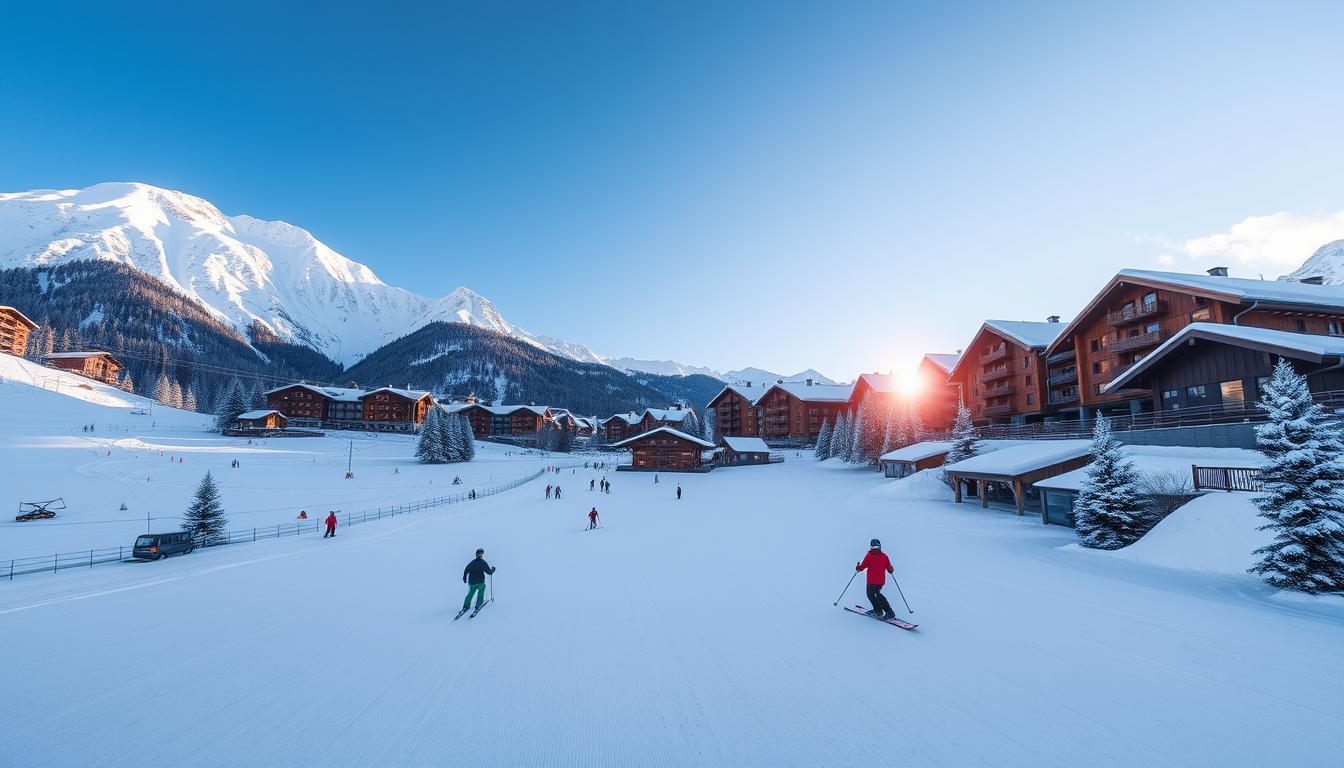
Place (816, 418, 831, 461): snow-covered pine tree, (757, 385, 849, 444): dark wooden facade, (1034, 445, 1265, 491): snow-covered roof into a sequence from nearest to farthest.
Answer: (1034, 445, 1265, 491): snow-covered roof → (816, 418, 831, 461): snow-covered pine tree → (757, 385, 849, 444): dark wooden facade

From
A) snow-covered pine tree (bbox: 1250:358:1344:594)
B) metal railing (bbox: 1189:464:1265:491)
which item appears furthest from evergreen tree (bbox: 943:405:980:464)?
snow-covered pine tree (bbox: 1250:358:1344:594)

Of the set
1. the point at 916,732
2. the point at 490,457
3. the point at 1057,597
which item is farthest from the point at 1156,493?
the point at 490,457

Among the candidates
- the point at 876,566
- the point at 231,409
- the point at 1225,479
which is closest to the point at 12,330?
the point at 231,409

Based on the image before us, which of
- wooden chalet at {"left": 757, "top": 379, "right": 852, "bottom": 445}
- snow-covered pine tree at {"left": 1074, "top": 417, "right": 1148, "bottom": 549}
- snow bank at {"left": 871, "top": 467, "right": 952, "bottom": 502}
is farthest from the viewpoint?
wooden chalet at {"left": 757, "top": 379, "right": 852, "bottom": 445}

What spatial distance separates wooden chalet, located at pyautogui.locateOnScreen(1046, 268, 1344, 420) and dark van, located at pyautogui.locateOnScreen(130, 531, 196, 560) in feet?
131

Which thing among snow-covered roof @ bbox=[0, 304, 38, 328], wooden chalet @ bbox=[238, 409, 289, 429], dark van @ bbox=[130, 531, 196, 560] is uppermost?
snow-covered roof @ bbox=[0, 304, 38, 328]

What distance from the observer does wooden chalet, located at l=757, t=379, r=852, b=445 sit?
87.8 metres

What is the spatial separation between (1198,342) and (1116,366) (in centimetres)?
1521

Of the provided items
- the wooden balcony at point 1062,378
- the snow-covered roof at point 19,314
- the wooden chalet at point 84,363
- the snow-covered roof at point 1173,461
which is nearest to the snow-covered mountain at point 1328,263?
the wooden balcony at point 1062,378

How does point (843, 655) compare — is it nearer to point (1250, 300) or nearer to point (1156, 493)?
point (1156, 493)

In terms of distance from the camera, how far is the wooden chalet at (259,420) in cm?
7344

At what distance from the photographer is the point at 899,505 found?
27.2m

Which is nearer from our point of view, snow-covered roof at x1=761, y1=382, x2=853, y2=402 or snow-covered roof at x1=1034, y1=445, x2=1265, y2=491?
snow-covered roof at x1=1034, y1=445, x2=1265, y2=491

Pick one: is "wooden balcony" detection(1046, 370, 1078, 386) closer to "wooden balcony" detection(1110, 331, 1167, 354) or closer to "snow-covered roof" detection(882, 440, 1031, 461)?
"wooden balcony" detection(1110, 331, 1167, 354)
